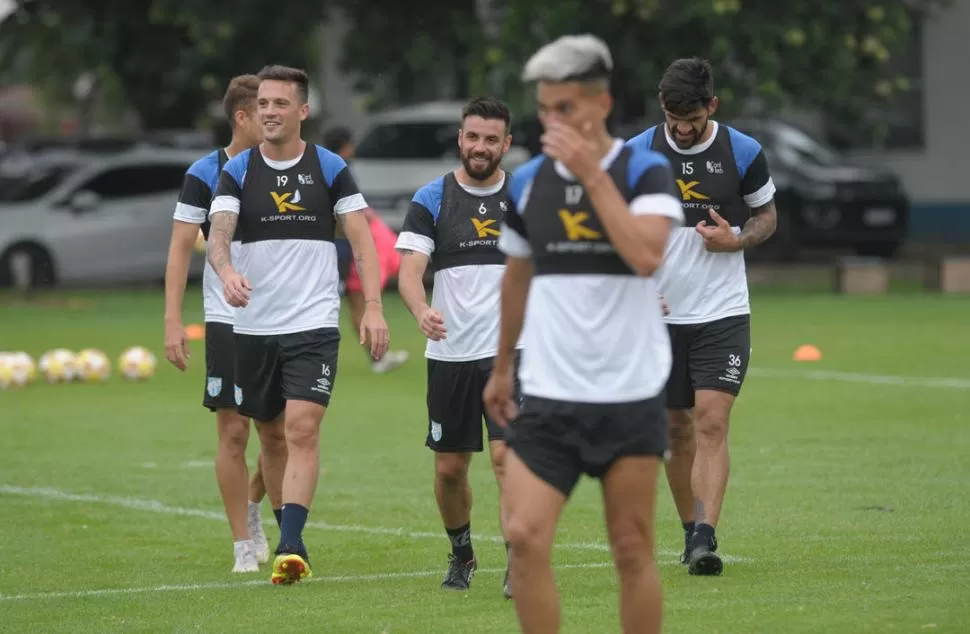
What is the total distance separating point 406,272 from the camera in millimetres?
8727

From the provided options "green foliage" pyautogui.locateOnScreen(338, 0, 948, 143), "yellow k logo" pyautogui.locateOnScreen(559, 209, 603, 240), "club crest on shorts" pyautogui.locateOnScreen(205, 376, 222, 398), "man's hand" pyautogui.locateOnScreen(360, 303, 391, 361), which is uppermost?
"green foliage" pyautogui.locateOnScreen(338, 0, 948, 143)

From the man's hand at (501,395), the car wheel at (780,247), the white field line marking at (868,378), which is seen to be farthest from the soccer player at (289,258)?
the car wheel at (780,247)

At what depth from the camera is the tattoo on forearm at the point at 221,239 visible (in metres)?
8.85

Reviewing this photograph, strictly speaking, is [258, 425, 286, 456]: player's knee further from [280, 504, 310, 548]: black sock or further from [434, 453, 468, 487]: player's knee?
[434, 453, 468, 487]: player's knee

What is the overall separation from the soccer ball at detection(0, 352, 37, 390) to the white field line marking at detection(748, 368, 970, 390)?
683 cm

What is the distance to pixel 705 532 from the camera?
350 inches

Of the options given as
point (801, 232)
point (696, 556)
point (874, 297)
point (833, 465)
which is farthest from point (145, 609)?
point (801, 232)

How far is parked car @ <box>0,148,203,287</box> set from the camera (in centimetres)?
3034

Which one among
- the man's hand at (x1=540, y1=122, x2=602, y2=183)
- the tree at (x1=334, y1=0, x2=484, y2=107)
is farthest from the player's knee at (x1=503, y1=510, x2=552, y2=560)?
the tree at (x1=334, y1=0, x2=484, y2=107)

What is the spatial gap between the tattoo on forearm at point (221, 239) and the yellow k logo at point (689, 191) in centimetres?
205

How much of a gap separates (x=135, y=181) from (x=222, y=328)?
2182cm

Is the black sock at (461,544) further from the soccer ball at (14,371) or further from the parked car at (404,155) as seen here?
the parked car at (404,155)

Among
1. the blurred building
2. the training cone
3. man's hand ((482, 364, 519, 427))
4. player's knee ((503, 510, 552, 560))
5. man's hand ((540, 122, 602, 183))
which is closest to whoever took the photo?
man's hand ((540, 122, 602, 183))

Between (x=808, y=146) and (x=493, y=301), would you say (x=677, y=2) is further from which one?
(x=493, y=301)
